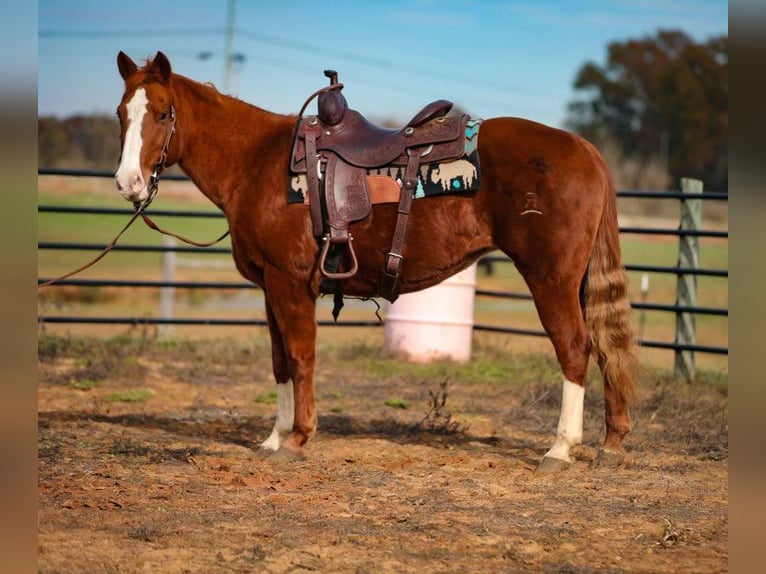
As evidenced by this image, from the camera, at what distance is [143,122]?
16.3ft

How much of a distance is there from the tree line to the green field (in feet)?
30.2

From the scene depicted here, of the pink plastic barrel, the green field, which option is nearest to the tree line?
the green field

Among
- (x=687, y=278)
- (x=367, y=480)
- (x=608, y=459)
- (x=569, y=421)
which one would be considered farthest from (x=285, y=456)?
(x=687, y=278)

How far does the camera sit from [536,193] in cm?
498

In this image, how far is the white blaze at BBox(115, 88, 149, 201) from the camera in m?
4.82

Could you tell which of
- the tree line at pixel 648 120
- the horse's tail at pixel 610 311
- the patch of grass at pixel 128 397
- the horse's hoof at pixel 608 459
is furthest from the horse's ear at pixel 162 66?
the tree line at pixel 648 120

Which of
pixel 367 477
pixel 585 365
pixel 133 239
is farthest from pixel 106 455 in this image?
pixel 133 239

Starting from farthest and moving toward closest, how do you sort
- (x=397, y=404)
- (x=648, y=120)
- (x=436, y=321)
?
(x=648, y=120) < (x=436, y=321) < (x=397, y=404)

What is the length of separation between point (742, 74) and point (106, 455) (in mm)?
4486

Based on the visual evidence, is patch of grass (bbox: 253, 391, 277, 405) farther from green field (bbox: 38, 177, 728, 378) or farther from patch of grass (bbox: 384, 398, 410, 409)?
green field (bbox: 38, 177, 728, 378)

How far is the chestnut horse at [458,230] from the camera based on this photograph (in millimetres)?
4992

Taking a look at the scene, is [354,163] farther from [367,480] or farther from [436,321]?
[436,321]

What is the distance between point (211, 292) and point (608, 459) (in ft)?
48.2

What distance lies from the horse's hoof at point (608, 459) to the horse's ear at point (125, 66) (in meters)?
3.40
